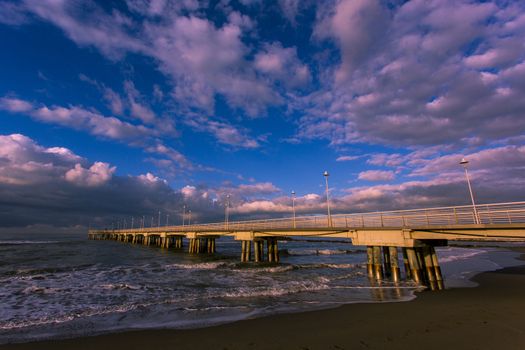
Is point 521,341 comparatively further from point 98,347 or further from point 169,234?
point 169,234

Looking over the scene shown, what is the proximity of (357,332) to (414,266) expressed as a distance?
38.6 feet

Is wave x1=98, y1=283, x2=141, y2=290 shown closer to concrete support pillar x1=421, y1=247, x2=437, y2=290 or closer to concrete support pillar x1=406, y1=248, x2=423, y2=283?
concrete support pillar x1=406, y1=248, x2=423, y2=283

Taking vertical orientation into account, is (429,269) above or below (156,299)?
above

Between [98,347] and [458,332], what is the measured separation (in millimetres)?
10448

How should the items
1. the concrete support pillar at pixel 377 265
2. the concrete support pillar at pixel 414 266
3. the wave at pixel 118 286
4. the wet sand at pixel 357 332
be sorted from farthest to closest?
1. the concrete support pillar at pixel 377 265
2. the concrete support pillar at pixel 414 266
3. the wave at pixel 118 286
4. the wet sand at pixel 357 332

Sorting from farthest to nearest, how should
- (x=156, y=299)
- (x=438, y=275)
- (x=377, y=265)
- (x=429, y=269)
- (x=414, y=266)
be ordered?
(x=377, y=265) < (x=414, y=266) < (x=429, y=269) < (x=438, y=275) < (x=156, y=299)

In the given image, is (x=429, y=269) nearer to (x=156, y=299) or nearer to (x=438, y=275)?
(x=438, y=275)

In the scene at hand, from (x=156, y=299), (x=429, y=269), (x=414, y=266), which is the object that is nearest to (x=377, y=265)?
(x=414, y=266)

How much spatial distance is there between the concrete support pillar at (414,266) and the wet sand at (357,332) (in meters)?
5.90

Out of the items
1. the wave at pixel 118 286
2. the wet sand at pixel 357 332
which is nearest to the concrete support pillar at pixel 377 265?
the wet sand at pixel 357 332

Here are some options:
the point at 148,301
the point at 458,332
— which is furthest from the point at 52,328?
the point at 458,332

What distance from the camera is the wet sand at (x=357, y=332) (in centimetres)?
714

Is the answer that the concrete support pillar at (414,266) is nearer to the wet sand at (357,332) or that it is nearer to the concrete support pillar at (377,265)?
the concrete support pillar at (377,265)

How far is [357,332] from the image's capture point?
807cm
